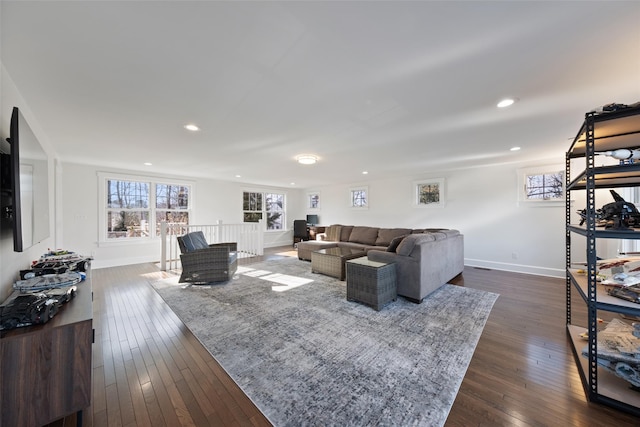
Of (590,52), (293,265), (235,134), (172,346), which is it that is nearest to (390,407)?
→ (172,346)

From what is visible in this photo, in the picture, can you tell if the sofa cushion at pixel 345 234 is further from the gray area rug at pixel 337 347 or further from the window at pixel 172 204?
the window at pixel 172 204

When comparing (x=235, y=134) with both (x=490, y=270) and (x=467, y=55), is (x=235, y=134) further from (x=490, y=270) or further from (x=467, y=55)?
(x=490, y=270)

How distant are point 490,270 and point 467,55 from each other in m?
4.97

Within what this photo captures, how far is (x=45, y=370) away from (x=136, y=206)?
18.8 ft

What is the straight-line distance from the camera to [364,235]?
625 cm

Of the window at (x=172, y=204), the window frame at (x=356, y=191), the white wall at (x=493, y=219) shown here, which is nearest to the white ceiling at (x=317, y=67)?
the white wall at (x=493, y=219)

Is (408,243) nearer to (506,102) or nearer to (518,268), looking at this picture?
(506,102)

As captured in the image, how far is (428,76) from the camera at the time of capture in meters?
1.92

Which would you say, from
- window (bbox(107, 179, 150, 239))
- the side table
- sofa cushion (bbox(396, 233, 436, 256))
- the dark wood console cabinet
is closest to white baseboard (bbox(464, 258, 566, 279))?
sofa cushion (bbox(396, 233, 436, 256))

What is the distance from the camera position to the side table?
3.00m

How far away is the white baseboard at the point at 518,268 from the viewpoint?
14.9ft

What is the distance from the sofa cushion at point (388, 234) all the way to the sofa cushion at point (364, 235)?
0.15 meters

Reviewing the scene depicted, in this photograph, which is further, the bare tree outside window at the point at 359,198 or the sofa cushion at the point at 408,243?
the bare tree outside window at the point at 359,198

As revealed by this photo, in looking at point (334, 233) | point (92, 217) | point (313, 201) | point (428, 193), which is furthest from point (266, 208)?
point (428, 193)
